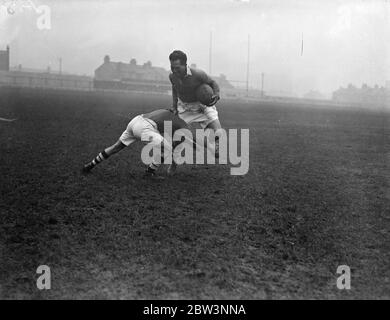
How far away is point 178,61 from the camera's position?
6871mm

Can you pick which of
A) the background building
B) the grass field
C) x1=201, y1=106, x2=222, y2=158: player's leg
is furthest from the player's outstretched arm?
the background building

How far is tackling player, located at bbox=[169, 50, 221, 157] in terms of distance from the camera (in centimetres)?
712

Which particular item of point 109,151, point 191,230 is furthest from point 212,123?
point 191,230

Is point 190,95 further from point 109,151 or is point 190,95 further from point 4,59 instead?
point 4,59

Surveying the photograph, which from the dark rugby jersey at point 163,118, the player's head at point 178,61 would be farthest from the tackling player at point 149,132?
the player's head at point 178,61

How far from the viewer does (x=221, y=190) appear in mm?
6586

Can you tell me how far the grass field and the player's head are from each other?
1.84 meters

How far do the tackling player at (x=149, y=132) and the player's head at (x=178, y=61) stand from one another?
71 cm

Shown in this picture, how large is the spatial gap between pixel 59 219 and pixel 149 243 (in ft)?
4.17

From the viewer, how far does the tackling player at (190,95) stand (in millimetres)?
7117

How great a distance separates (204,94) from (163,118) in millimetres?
886

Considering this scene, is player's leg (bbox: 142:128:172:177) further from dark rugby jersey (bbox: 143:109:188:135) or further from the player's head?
the player's head
